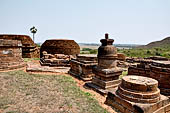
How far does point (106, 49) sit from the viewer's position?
487 cm

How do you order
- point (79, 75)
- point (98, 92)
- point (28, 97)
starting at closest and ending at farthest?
point (28, 97) < point (98, 92) < point (79, 75)

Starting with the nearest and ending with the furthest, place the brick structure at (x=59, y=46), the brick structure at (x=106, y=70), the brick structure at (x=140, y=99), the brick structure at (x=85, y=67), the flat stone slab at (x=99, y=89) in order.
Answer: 1. the brick structure at (x=140, y=99)
2. the flat stone slab at (x=99, y=89)
3. the brick structure at (x=106, y=70)
4. the brick structure at (x=85, y=67)
5. the brick structure at (x=59, y=46)

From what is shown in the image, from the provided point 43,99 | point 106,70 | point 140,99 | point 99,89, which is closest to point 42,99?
point 43,99

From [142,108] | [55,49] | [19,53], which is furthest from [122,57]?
[142,108]

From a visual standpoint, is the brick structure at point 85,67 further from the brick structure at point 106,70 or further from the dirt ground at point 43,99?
the dirt ground at point 43,99

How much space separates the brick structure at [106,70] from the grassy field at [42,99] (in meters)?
0.90

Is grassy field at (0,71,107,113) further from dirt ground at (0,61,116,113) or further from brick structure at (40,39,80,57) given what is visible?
brick structure at (40,39,80,57)

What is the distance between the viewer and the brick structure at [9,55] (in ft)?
23.0

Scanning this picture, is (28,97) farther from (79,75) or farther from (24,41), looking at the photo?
(24,41)

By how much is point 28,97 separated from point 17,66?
434 centimetres

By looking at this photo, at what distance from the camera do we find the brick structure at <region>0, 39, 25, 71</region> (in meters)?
7.01

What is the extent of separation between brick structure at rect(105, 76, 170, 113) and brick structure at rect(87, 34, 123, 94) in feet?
3.77

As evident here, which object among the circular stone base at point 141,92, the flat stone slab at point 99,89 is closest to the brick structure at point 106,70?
the flat stone slab at point 99,89

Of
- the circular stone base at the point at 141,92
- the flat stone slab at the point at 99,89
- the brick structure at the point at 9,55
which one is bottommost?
the flat stone slab at the point at 99,89
